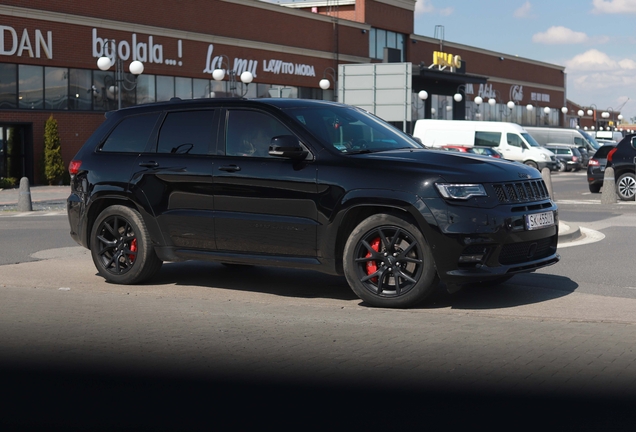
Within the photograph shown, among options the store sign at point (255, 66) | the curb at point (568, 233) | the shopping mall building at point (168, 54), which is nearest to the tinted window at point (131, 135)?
the curb at point (568, 233)

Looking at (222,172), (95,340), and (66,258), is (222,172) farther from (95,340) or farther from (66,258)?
(66,258)

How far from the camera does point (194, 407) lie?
5211 mm

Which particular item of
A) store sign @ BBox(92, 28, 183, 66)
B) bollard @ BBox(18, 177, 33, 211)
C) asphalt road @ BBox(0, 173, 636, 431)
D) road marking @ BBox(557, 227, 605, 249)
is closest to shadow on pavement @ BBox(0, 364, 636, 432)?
asphalt road @ BBox(0, 173, 636, 431)

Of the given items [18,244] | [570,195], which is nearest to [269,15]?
[570,195]

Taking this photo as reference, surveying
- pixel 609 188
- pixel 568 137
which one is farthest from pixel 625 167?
pixel 568 137

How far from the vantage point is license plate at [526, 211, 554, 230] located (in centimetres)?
836

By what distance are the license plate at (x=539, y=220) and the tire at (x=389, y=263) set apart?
941 mm

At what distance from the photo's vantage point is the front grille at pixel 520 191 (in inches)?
321

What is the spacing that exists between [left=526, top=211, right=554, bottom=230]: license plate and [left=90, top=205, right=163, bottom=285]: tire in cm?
369

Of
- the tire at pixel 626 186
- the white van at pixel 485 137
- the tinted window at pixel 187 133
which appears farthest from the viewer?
the white van at pixel 485 137

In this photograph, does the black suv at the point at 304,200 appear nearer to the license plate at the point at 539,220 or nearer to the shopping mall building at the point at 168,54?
the license plate at the point at 539,220

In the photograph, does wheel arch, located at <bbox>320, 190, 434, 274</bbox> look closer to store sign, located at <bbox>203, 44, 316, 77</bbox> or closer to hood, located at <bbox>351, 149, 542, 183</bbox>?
hood, located at <bbox>351, 149, 542, 183</bbox>

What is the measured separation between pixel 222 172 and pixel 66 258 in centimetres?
407

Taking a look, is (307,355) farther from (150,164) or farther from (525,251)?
(150,164)
